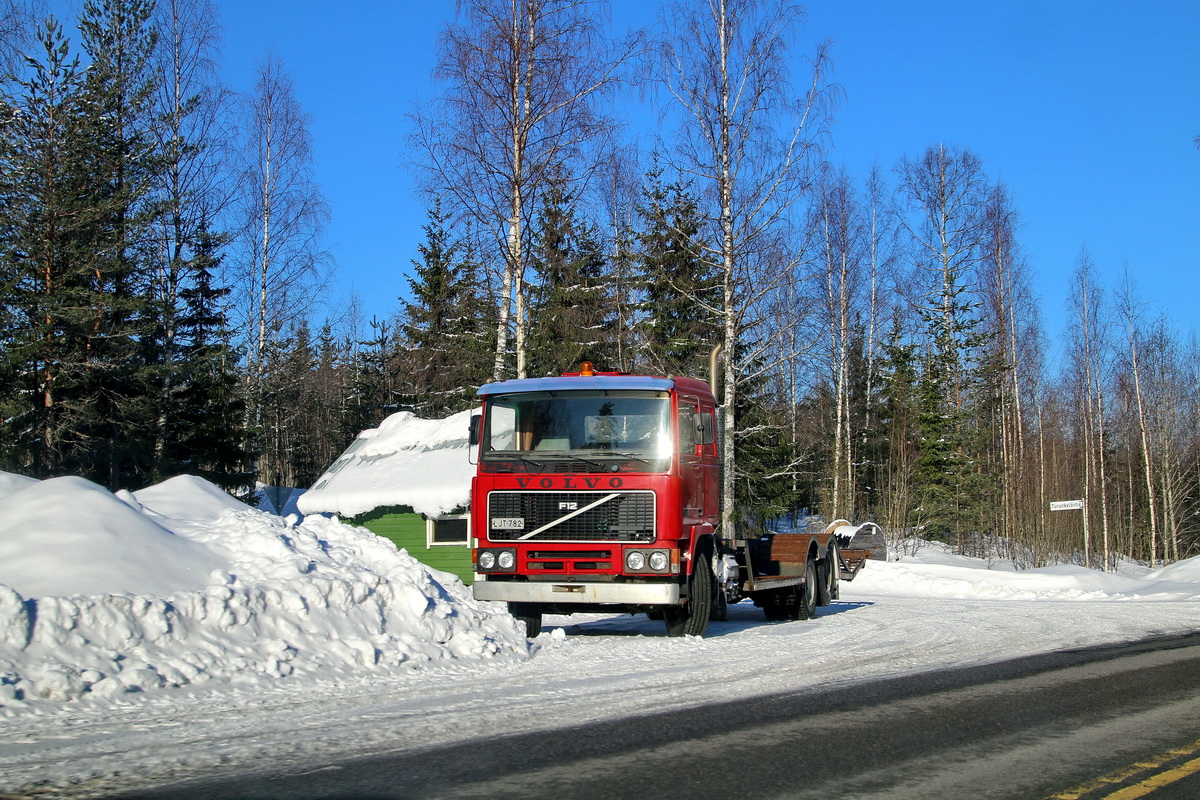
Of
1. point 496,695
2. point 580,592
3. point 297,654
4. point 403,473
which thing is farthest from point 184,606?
point 403,473

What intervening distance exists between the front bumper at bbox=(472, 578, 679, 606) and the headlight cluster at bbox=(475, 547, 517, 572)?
0.16 metres

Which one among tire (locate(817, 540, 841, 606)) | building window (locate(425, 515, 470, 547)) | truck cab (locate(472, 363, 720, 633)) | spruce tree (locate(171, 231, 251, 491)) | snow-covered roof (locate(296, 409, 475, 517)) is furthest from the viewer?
spruce tree (locate(171, 231, 251, 491))

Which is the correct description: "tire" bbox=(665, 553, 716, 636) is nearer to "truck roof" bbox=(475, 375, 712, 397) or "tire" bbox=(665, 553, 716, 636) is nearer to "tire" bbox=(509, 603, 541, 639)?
"tire" bbox=(509, 603, 541, 639)

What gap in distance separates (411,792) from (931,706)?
166 inches

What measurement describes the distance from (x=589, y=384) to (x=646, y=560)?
218 cm

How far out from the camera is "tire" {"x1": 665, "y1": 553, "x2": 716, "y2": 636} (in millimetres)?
11492

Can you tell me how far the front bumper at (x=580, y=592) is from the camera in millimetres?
10422

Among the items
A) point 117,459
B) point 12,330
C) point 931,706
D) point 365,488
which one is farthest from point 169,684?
point 117,459

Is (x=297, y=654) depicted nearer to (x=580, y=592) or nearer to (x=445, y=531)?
(x=580, y=592)

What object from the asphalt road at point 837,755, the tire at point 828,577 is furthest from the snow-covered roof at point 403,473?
the asphalt road at point 837,755

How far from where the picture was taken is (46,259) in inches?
879

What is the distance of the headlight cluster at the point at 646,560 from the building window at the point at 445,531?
12531 mm

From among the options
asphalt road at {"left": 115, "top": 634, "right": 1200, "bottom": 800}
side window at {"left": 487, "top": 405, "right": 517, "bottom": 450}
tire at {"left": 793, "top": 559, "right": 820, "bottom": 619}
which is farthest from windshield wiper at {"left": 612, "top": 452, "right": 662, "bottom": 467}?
tire at {"left": 793, "top": 559, "right": 820, "bottom": 619}

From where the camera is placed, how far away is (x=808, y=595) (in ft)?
50.7
